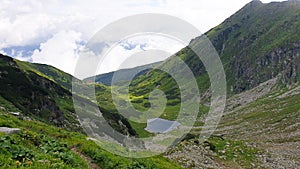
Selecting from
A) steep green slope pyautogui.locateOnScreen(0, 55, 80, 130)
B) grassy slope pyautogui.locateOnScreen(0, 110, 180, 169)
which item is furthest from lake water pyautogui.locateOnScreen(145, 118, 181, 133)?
grassy slope pyautogui.locateOnScreen(0, 110, 180, 169)

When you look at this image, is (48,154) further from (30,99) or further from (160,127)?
(160,127)

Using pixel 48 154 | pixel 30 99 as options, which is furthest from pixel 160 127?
pixel 48 154

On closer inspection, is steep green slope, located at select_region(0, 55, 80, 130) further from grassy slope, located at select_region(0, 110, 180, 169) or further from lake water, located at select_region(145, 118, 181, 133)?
lake water, located at select_region(145, 118, 181, 133)

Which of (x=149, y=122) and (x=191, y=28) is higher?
(x=191, y=28)

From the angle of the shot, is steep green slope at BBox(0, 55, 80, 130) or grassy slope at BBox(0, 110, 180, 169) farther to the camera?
steep green slope at BBox(0, 55, 80, 130)

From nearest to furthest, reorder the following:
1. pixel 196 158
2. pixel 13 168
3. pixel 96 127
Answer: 1. pixel 13 168
2. pixel 196 158
3. pixel 96 127

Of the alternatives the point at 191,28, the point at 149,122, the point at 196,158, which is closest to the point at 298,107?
the point at 149,122

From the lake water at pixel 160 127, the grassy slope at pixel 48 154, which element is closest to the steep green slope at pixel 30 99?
the grassy slope at pixel 48 154

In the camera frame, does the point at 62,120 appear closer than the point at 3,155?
No

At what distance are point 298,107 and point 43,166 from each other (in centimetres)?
12600

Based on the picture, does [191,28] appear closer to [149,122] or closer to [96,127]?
[96,127]

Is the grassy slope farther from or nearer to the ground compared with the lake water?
farther from the ground

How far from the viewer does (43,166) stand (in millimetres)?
11898

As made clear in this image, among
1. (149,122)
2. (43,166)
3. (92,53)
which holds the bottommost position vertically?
(149,122)
